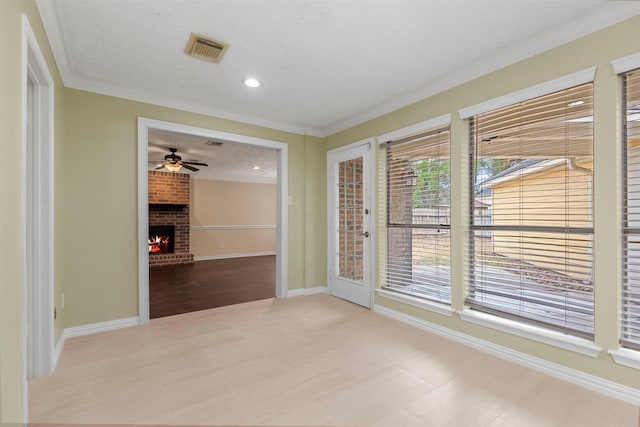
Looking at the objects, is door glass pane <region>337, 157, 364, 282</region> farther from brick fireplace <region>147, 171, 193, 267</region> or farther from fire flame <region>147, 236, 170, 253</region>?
fire flame <region>147, 236, 170, 253</region>

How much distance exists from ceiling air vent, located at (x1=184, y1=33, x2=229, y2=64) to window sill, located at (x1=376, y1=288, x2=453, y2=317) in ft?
9.35

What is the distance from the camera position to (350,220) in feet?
13.2

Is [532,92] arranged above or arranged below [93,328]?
above

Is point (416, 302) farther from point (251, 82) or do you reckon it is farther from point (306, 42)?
point (251, 82)

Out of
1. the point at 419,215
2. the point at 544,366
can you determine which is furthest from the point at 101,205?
the point at 544,366

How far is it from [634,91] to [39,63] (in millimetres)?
3667

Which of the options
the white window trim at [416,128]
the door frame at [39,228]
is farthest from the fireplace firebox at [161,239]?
the white window trim at [416,128]

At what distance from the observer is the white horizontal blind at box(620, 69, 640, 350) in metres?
1.83

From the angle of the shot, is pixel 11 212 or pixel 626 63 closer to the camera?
pixel 11 212

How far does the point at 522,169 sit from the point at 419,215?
1056mm

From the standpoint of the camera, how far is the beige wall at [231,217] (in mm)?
8156

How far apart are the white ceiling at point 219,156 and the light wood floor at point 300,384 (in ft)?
8.30

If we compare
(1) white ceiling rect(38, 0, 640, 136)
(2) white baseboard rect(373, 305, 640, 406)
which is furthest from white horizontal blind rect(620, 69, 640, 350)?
(1) white ceiling rect(38, 0, 640, 136)

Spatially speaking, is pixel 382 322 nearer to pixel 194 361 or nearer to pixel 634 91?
pixel 194 361
